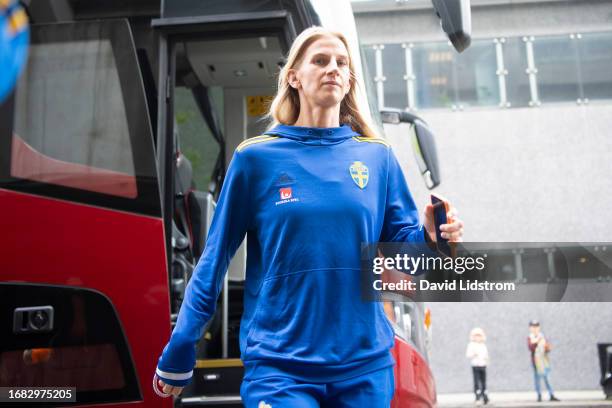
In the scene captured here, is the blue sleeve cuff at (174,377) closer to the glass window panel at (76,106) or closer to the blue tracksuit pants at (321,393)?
the blue tracksuit pants at (321,393)

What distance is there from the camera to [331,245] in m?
1.92

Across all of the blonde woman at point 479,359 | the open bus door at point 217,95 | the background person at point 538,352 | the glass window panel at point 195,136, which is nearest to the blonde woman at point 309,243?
the open bus door at point 217,95

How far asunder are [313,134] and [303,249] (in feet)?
1.13

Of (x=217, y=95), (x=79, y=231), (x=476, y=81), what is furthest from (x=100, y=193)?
(x=476, y=81)

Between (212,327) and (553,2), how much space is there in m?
2.69

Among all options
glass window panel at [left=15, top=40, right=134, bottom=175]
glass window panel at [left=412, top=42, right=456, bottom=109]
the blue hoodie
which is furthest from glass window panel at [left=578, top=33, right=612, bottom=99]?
glass window panel at [left=412, top=42, right=456, bottom=109]

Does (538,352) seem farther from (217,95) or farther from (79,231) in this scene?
(79,231)

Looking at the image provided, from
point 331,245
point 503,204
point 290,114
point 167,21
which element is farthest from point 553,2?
point 503,204

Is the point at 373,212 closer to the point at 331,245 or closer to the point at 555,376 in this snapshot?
the point at 331,245

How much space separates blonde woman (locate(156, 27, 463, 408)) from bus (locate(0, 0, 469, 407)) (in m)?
1.16

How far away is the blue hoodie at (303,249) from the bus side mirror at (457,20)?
0.56m

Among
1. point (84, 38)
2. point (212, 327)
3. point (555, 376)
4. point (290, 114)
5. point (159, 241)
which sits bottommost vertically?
point (555, 376)

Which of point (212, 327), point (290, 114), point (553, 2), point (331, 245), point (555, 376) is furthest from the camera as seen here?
point (555, 376)

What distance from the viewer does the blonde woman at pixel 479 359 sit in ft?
40.5
